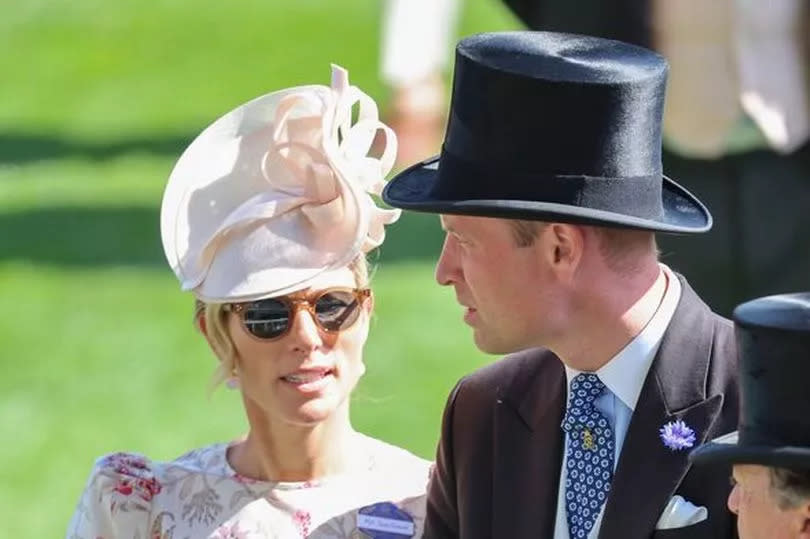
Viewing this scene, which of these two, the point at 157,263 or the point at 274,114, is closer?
the point at 274,114

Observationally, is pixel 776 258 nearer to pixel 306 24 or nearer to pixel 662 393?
pixel 662 393

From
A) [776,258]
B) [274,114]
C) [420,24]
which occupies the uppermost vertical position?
[274,114]

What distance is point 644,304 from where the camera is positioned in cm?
465

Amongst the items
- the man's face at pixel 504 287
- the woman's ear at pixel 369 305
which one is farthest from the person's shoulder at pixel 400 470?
the man's face at pixel 504 287

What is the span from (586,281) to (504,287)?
6.3 inches

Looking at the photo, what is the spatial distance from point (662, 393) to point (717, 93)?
9.87ft

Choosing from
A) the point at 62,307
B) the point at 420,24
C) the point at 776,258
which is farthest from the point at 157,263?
the point at 776,258

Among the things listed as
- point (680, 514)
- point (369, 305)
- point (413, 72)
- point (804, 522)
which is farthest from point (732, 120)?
point (413, 72)

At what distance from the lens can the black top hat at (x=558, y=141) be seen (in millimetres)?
4602

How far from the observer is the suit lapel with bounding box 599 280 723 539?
455cm

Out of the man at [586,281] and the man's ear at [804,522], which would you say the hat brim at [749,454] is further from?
the man at [586,281]

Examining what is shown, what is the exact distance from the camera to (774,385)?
4.05 m

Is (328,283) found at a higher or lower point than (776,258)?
higher

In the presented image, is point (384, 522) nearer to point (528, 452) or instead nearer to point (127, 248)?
point (528, 452)
